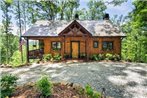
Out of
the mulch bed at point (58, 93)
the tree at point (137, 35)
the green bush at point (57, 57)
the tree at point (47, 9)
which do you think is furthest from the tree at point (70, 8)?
the mulch bed at point (58, 93)

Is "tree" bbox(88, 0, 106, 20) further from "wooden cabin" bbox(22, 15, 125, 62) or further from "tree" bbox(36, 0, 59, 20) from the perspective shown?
"wooden cabin" bbox(22, 15, 125, 62)

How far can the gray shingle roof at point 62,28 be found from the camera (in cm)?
2644

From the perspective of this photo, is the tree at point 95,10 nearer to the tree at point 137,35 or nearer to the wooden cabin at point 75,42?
the tree at point 137,35

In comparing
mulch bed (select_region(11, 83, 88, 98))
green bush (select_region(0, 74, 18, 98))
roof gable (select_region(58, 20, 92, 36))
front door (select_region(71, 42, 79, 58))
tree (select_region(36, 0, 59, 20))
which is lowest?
mulch bed (select_region(11, 83, 88, 98))

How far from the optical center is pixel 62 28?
28.0 metres

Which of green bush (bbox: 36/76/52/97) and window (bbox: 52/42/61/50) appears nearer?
green bush (bbox: 36/76/52/97)

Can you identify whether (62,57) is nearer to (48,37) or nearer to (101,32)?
(48,37)

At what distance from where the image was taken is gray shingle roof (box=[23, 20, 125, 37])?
2644cm

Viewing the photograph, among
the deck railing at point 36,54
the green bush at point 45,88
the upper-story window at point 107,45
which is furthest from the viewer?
the upper-story window at point 107,45

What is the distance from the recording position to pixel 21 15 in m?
43.9

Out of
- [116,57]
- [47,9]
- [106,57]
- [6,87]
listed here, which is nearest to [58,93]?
[6,87]

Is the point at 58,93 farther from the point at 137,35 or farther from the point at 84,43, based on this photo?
the point at 137,35

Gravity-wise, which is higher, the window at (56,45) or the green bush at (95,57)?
the window at (56,45)

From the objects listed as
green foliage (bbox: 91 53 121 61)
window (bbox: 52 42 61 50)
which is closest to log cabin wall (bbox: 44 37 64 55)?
window (bbox: 52 42 61 50)
